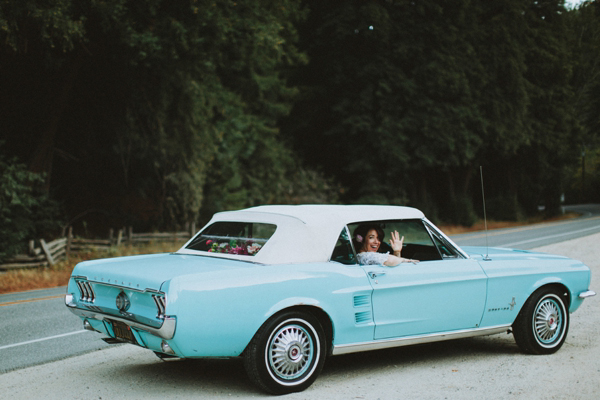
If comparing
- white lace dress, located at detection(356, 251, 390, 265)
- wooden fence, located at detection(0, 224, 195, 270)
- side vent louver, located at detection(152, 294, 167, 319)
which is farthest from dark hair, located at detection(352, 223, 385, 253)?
wooden fence, located at detection(0, 224, 195, 270)

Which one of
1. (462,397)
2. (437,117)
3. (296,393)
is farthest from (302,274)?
(437,117)

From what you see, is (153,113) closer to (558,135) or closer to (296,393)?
(296,393)

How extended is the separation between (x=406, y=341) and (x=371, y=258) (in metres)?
0.77

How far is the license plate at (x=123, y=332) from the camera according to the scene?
17.0ft

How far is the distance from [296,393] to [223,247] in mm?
1512

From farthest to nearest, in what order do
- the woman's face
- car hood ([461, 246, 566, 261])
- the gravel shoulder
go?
car hood ([461, 246, 566, 261]) < the woman's face < the gravel shoulder

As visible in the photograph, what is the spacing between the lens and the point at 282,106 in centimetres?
3080

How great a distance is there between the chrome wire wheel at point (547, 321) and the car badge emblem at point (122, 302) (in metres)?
3.81

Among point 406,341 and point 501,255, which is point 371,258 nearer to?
point 406,341

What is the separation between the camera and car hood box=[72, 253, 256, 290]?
16.5ft

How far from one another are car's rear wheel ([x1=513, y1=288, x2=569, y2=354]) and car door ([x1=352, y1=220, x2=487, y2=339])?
55cm

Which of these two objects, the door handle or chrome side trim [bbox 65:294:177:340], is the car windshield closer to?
the door handle

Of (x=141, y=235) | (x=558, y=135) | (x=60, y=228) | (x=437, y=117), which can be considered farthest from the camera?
(x=558, y=135)

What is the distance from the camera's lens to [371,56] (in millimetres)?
30500
